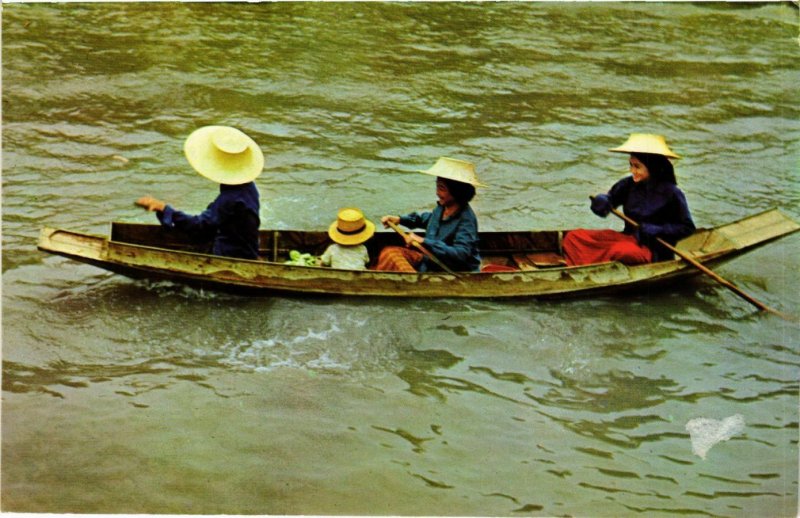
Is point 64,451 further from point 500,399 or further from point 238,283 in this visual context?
point 500,399

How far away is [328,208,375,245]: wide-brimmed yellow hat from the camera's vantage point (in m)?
7.56

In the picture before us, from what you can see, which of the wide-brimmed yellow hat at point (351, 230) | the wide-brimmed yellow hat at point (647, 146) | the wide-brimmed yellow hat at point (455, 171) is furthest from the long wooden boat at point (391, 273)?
the wide-brimmed yellow hat at point (647, 146)

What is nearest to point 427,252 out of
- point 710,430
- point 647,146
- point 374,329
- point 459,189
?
point 459,189

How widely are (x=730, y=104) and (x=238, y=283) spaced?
937 cm

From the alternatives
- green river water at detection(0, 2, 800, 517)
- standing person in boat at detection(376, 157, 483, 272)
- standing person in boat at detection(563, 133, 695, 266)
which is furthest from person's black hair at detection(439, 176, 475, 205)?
standing person in boat at detection(563, 133, 695, 266)

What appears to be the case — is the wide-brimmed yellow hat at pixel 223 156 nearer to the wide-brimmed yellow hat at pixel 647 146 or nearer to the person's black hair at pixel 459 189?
the person's black hair at pixel 459 189

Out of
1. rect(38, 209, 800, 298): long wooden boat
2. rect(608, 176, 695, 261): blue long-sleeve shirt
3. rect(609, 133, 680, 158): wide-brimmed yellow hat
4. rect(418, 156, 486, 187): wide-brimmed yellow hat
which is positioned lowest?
rect(38, 209, 800, 298): long wooden boat

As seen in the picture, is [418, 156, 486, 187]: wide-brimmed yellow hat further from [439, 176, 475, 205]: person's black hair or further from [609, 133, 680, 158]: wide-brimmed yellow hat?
[609, 133, 680, 158]: wide-brimmed yellow hat

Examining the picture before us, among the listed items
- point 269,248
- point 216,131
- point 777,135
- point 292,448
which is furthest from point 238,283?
point 777,135

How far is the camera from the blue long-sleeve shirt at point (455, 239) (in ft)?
24.2

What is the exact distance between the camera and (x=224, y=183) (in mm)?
6891

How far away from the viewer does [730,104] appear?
44.8ft

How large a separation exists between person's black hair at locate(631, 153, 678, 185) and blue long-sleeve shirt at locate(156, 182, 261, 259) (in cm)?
329

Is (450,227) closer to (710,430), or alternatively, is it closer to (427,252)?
(427,252)
